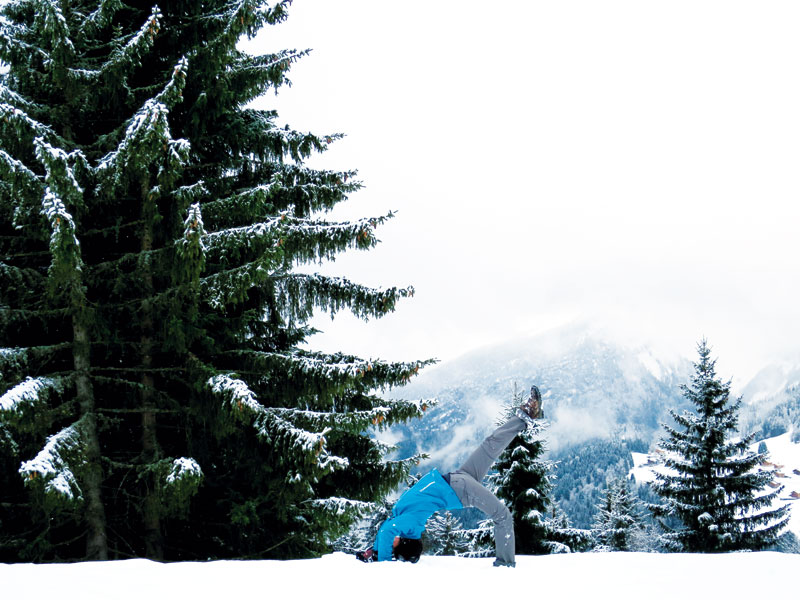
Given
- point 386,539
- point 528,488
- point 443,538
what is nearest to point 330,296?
point 386,539

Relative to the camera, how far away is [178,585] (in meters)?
3.78

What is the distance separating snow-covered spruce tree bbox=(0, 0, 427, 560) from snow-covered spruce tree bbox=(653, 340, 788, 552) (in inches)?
623

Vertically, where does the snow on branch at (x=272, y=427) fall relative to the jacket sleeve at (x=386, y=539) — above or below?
above

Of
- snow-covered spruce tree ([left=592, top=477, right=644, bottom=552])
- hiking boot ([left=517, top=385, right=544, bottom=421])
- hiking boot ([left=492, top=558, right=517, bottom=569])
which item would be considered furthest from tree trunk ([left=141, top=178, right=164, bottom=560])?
snow-covered spruce tree ([left=592, top=477, right=644, bottom=552])

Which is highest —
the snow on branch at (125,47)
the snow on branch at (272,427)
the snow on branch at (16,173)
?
the snow on branch at (125,47)

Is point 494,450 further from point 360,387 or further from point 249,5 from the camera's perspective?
point 249,5

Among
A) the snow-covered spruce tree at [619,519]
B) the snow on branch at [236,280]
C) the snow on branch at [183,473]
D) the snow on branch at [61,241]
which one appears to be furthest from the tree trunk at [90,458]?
the snow-covered spruce tree at [619,519]

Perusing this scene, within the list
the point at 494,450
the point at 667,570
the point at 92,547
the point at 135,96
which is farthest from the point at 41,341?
the point at 667,570

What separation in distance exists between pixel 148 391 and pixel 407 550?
4194mm

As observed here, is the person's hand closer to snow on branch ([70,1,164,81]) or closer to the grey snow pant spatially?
the grey snow pant

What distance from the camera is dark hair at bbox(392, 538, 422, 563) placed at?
5.58 metres

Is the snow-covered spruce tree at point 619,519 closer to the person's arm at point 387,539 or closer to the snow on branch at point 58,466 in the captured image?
the person's arm at point 387,539

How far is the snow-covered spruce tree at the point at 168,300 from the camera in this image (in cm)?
647

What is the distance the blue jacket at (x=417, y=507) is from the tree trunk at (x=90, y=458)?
11.7 feet
